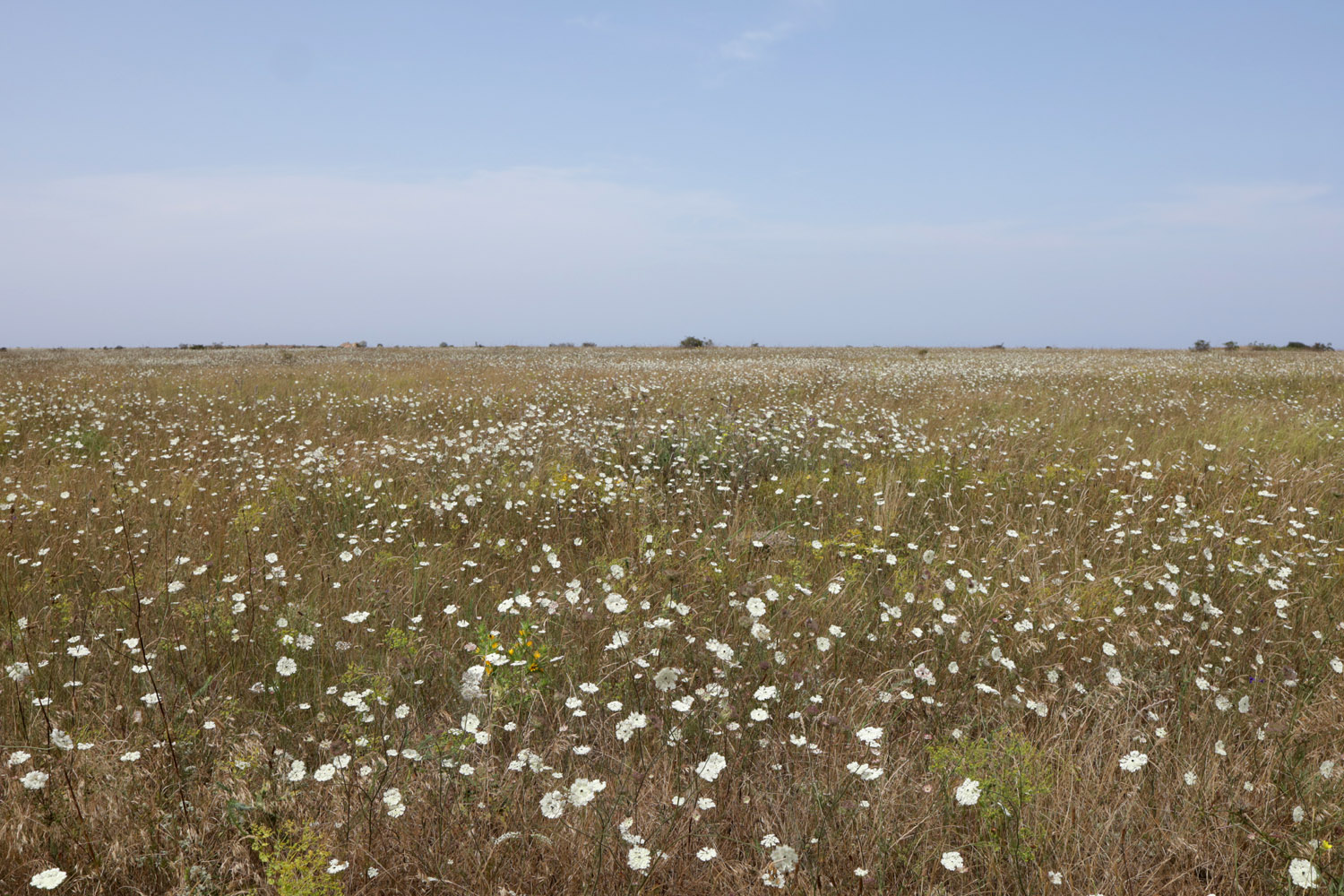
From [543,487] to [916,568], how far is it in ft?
9.80

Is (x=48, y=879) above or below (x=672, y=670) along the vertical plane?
below

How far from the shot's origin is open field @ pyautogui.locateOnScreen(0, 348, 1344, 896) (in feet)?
7.34

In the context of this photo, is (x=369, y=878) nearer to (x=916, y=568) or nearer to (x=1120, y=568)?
(x=916, y=568)

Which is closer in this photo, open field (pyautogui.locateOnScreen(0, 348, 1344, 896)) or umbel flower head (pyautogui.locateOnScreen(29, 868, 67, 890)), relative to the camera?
umbel flower head (pyautogui.locateOnScreen(29, 868, 67, 890))

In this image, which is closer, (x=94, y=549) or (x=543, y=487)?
(x=94, y=549)

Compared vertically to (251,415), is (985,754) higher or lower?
lower

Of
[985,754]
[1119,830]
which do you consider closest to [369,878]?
[985,754]

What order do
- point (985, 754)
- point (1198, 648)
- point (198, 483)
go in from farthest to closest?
point (198, 483)
point (1198, 648)
point (985, 754)

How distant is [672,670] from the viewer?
9.23 ft

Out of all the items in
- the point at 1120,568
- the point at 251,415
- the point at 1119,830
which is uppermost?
the point at 251,415

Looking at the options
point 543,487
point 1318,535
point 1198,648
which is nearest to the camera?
point 1198,648

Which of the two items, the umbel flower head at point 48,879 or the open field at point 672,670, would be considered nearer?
the umbel flower head at point 48,879

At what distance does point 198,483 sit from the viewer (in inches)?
246

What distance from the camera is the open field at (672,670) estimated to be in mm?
2236
